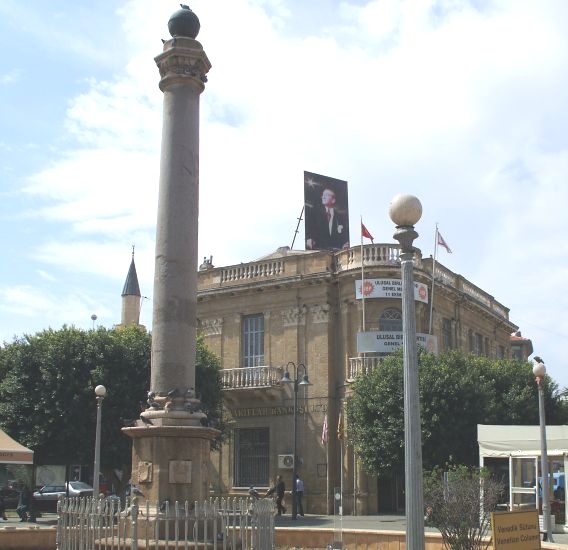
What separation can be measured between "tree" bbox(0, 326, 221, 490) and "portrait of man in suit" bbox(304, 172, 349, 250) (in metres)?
11.4

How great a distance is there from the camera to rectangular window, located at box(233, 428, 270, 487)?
35344 mm

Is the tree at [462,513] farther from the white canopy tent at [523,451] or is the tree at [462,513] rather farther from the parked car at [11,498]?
the parked car at [11,498]

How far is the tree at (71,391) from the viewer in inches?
1156

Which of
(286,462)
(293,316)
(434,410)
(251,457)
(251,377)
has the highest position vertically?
(293,316)

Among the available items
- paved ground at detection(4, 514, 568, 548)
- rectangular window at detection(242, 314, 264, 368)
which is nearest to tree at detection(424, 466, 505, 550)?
paved ground at detection(4, 514, 568, 548)

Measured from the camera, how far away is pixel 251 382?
116 ft

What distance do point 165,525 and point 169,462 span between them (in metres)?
1.40

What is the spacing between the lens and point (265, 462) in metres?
35.3

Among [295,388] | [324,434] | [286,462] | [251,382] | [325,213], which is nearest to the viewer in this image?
[295,388]

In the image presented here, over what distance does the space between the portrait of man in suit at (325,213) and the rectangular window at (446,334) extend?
5.98 m

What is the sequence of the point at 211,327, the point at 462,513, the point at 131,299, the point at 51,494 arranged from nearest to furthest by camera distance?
1. the point at 462,513
2. the point at 51,494
3. the point at 211,327
4. the point at 131,299

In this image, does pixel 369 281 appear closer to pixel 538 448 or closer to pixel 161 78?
pixel 538 448

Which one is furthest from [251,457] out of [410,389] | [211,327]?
[410,389]

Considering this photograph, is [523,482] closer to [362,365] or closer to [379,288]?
[362,365]
